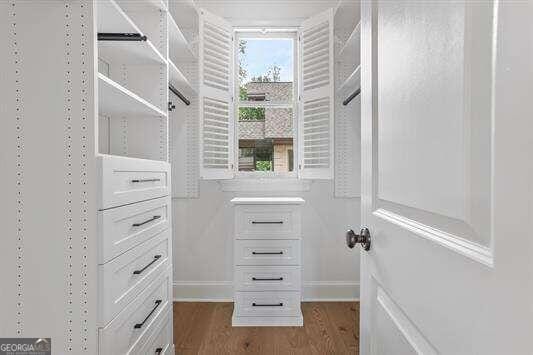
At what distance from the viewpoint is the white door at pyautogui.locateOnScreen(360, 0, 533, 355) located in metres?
0.42

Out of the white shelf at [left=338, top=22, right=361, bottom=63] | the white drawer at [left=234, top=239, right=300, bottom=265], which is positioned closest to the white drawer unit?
the white drawer at [left=234, top=239, right=300, bottom=265]

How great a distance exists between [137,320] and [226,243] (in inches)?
66.2

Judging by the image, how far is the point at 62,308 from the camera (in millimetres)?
1181

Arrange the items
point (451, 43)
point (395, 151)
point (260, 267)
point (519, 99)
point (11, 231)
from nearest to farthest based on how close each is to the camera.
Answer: point (519, 99) → point (451, 43) → point (395, 151) → point (11, 231) → point (260, 267)

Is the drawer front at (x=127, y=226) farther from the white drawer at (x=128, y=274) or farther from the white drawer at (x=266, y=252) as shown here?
the white drawer at (x=266, y=252)

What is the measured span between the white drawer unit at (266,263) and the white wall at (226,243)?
56cm

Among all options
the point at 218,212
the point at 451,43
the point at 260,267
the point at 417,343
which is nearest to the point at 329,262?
the point at 260,267

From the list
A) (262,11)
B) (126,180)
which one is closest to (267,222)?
(126,180)

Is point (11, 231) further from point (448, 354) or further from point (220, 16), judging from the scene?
point (220, 16)

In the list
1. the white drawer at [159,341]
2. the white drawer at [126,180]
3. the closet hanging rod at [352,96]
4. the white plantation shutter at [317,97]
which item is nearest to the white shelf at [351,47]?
the white plantation shutter at [317,97]

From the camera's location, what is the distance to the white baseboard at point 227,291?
316 centimetres

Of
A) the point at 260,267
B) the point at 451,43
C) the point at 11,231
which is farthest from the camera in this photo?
the point at 260,267

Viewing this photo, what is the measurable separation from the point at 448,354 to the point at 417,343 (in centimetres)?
13

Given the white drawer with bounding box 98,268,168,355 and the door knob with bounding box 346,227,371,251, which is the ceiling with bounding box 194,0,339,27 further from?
the door knob with bounding box 346,227,371,251
